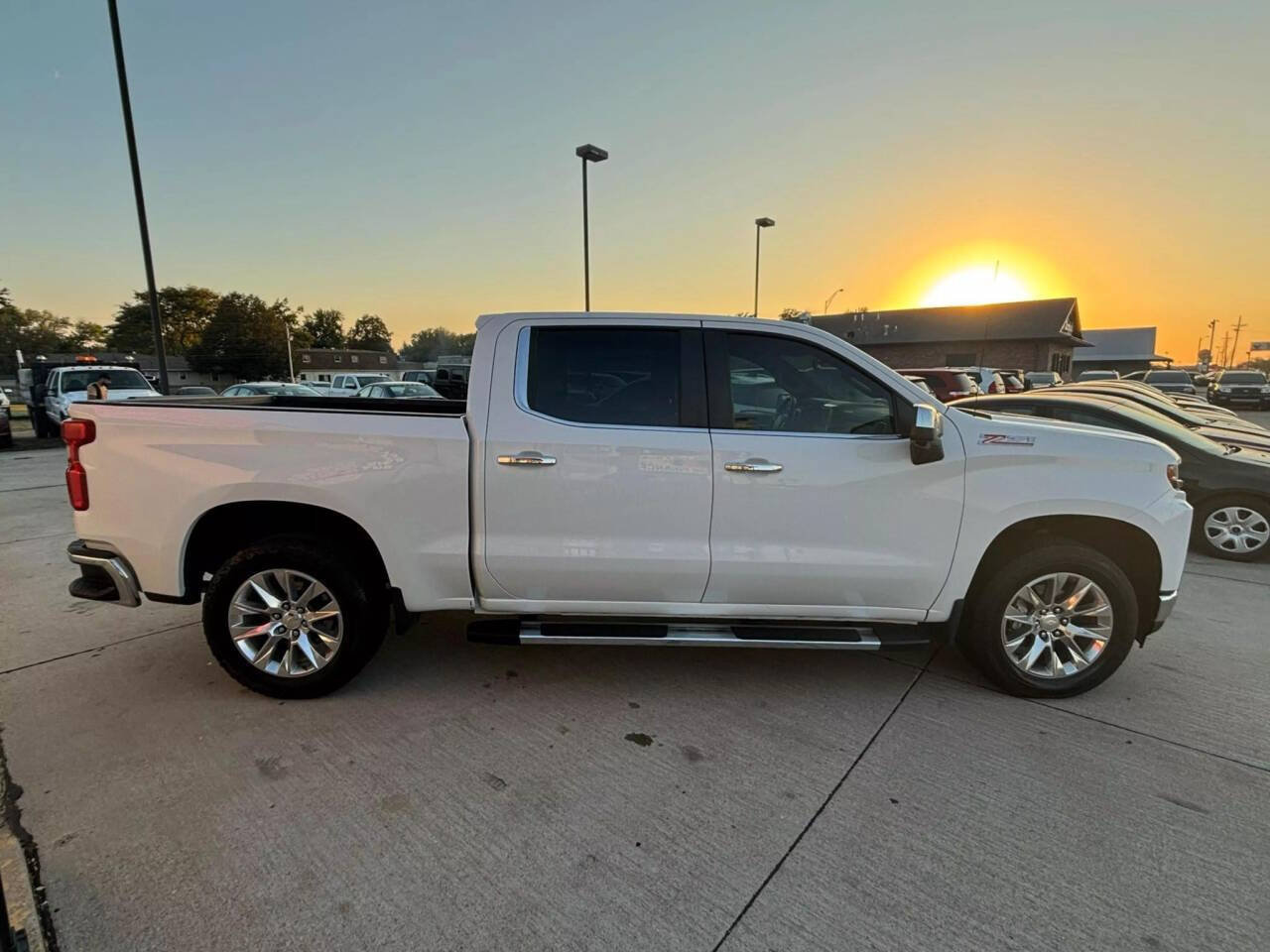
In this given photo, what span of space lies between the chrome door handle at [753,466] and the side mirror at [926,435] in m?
0.64

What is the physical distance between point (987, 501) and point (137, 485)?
434 cm

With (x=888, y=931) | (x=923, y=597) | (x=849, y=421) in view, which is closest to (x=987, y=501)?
(x=923, y=597)

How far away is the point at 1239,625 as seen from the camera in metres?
4.43

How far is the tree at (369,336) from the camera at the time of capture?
404 feet

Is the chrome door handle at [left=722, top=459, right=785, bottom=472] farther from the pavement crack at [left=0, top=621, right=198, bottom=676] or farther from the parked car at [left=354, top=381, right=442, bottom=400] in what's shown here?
the parked car at [left=354, top=381, right=442, bottom=400]

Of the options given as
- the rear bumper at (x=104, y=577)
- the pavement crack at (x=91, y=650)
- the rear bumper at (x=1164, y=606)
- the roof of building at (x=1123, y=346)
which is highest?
the roof of building at (x=1123, y=346)

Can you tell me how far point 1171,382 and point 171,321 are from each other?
3927 inches

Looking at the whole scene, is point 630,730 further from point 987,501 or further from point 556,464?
point 987,501

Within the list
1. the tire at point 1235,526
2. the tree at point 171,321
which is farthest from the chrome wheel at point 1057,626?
the tree at point 171,321

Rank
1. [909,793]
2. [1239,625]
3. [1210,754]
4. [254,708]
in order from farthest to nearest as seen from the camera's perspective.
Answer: [1239,625], [254,708], [1210,754], [909,793]

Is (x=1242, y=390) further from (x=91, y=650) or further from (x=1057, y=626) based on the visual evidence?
(x=91, y=650)

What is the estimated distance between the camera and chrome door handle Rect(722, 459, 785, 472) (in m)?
3.11

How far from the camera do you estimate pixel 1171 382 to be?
27500 millimetres

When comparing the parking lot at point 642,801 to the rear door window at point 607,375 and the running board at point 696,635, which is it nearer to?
the running board at point 696,635
